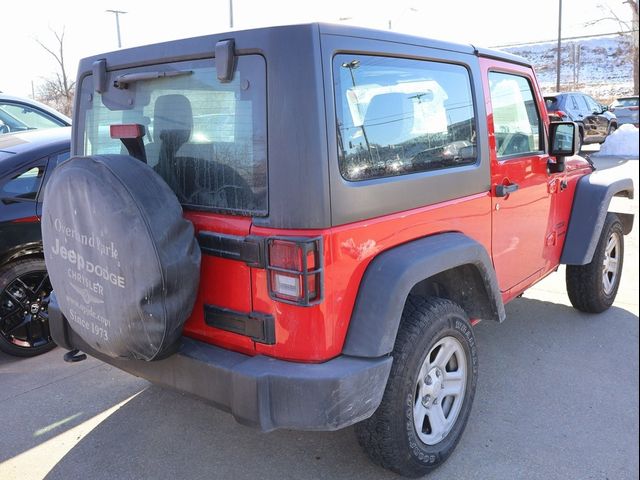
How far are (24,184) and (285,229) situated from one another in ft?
9.39

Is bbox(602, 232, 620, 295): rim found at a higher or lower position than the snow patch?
lower

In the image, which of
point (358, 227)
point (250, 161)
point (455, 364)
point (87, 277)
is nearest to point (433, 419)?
point (455, 364)

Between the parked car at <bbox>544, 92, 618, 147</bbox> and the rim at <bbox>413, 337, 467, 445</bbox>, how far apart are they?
45.0ft

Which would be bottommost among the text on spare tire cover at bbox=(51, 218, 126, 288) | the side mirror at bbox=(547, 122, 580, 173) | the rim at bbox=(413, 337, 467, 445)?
the rim at bbox=(413, 337, 467, 445)

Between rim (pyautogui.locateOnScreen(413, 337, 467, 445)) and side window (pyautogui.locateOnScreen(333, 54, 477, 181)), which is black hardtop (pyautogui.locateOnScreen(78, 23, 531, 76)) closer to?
side window (pyautogui.locateOnScreen(333, 54, 477, 181))

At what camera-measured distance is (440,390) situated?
2748 mm

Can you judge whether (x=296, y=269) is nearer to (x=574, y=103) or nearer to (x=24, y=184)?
(x=24, y=184)

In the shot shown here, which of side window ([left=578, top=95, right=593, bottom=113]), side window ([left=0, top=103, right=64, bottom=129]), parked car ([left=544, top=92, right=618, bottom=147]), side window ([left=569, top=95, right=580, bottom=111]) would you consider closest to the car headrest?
side window ([left=0, top=103, right=64, bottom=129])

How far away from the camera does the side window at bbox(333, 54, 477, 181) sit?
2.23m

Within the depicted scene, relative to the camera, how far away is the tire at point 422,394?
95.3 inches

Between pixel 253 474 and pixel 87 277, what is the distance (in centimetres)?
124

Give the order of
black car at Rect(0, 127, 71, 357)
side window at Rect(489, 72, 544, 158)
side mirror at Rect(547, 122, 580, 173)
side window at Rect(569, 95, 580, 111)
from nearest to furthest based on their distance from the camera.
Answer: side window at Rect(489, 72, 544, 158) → side mirror at Rect(547, 122, 580, 173) → black car at Rect(0, 127, 71, 357) → side window at Rect(569, 95, 580, 111)

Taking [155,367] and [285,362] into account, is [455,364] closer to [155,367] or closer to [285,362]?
[285,362]

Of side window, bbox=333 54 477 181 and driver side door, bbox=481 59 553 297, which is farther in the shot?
driver side door, bbox=481 59 553 297
